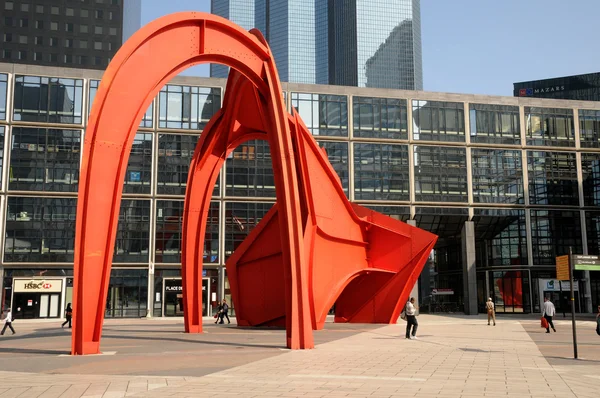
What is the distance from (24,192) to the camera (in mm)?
46188

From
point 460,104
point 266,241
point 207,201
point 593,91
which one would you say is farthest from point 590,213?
point 593,91

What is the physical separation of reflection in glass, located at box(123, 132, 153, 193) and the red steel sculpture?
74.4 ft

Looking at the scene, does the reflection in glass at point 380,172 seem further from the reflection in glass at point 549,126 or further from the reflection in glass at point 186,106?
the reflection in glass at point 186,106

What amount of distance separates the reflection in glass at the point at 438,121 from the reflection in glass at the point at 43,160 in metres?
27.5

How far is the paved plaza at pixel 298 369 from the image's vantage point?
9.80 metres

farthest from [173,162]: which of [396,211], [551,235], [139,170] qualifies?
[551,235]

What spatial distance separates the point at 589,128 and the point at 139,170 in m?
39.4

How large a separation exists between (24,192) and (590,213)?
153 feet

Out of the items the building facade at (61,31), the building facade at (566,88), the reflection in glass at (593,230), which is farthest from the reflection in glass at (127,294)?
the building facade at (566,88)

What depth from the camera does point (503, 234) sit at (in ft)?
178

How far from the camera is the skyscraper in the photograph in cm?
17575

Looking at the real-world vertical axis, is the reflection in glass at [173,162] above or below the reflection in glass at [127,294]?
above

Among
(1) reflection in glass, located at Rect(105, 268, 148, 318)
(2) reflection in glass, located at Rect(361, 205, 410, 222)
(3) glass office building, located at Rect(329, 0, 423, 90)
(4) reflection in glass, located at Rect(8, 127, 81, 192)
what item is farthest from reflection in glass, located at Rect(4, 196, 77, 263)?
(3) glass office building, located at Rect(329, 0, 423, 90)

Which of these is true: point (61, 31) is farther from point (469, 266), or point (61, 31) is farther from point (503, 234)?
point (503, 234)
